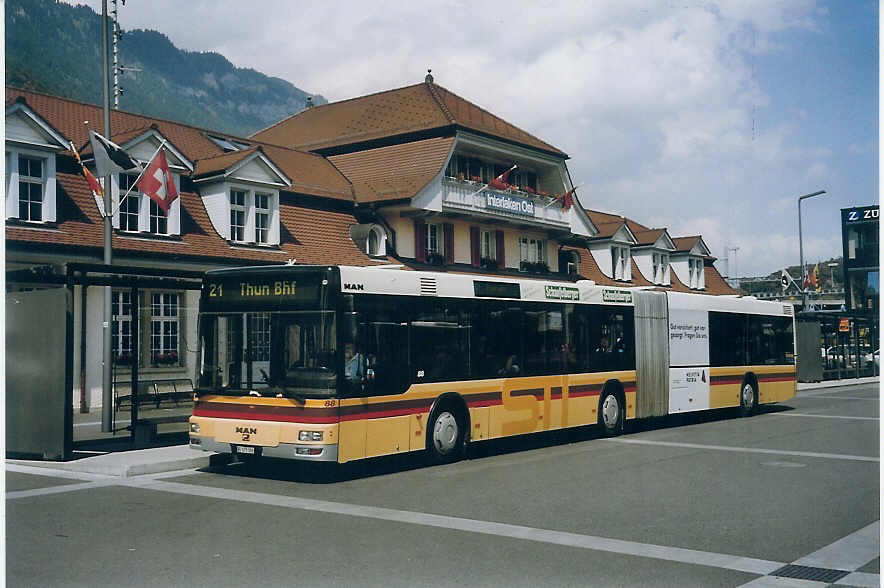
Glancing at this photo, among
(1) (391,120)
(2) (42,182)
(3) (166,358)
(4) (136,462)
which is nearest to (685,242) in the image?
(1) (391,120)

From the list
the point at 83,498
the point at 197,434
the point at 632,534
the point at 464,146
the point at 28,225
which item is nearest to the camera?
the point at 632,534

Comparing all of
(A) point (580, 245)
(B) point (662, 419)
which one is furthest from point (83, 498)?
(A) point (580, 245)

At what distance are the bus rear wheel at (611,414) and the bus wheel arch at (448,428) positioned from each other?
4.41 meters

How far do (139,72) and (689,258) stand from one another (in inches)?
1411

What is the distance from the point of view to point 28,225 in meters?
22.2

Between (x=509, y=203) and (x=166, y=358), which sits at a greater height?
(x=509, y=203)

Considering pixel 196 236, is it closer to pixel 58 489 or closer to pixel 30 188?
pixel 30 188

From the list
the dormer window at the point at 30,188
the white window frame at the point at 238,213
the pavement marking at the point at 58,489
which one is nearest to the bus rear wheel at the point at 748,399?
the white window frame at the point at 238,213

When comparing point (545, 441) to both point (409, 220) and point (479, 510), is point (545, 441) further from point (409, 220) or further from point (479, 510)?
point (409, 220)

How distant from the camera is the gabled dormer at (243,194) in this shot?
27719 mm

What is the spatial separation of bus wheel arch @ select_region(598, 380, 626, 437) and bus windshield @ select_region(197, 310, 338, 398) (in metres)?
7.33

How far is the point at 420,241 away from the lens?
34875 millimetres

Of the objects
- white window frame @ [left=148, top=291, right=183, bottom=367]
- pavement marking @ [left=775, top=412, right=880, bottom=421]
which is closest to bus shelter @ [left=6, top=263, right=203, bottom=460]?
white window frame @ [left=148, top=291, right=183, bottom=367]

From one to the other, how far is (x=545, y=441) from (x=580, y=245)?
28490mm
